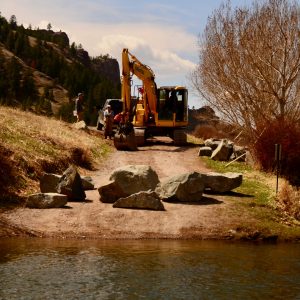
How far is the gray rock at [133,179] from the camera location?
20078 millimetres

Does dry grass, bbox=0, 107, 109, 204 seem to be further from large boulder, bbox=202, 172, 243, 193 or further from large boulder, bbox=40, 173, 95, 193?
large boulder, bbox=202, 172, 243, 193

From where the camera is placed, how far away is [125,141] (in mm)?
34094

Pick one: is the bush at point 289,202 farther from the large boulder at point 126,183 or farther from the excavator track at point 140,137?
the excavator track at point 140,137

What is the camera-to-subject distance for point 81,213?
60.3 feet

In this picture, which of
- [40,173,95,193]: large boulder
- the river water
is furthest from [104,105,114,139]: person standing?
the river water

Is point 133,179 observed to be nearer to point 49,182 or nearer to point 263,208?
point 49,182

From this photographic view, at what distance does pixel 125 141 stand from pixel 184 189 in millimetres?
14145

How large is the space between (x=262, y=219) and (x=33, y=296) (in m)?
10.2

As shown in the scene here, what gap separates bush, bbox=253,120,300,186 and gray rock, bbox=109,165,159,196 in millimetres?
10108

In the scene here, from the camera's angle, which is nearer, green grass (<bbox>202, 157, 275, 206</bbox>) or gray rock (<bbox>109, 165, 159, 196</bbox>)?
gray rock (<bbox>109, 165, 159, 196</bbox>)

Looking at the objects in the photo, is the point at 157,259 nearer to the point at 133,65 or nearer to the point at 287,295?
the point at 287,295

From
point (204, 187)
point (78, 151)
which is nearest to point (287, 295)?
point (204, 187)

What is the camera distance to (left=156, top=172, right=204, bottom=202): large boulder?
66.4ft

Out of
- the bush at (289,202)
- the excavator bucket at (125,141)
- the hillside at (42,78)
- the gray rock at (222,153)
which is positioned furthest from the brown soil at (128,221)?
the hillside at (42,78)
